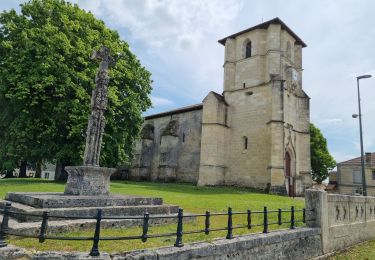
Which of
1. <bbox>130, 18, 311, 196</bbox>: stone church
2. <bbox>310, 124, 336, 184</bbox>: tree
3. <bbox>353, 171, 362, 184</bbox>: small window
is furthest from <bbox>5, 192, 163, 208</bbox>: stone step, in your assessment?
<bbox>353, 171, 362, 184</bbox>: small window

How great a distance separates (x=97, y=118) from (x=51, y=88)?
9788mm

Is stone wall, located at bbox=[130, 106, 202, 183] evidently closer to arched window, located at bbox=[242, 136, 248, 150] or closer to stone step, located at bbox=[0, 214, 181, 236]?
arched window, located at bbox=[242, 136, 248, 150]

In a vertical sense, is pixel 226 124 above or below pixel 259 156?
above

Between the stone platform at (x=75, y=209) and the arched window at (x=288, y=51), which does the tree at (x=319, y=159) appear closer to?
the arched window at (x=288, y=51)

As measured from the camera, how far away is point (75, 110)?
17141 millimetres

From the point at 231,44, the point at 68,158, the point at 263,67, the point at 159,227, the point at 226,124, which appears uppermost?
the point at 231,44

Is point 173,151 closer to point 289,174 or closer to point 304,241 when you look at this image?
point 289,174

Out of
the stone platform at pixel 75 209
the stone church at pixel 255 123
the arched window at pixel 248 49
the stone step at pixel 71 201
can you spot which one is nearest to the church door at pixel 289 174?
the stone church at pixel 255 123

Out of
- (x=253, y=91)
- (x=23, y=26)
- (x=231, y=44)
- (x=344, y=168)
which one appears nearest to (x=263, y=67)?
(x=253, y=91)

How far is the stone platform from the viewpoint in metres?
6.29

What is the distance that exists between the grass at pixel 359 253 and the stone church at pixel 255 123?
37.8 ft

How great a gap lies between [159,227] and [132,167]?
2831cm

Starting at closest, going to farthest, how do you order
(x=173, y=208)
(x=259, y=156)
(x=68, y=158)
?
(x=173, y=208) → (x=68, y=158) → (x=259, y=156)

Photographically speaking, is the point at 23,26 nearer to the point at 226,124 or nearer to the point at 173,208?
the point at 173,208
